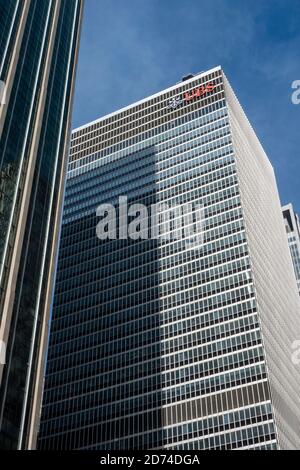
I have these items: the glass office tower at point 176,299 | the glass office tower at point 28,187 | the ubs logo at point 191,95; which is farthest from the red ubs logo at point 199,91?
the glass office tower at point 28,187

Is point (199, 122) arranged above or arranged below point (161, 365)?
above

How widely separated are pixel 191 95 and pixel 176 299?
6659 cm

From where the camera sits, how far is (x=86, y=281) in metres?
167

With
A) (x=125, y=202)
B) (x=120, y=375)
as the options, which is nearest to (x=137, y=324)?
(x=120, y=375)

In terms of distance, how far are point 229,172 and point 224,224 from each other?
16179mm

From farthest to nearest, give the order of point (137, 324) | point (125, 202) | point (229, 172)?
1. point (125, 202)
2. point (229, 172)
3. point (137, 324)

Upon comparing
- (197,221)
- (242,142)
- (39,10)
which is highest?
(242,142)

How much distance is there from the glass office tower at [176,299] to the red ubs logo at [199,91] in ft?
1.35

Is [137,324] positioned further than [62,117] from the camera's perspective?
Yes

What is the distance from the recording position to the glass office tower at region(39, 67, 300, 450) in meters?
127

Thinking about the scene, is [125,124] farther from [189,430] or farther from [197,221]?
[189,430]

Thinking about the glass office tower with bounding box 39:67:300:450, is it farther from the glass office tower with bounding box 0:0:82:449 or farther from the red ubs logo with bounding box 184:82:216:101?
the glass office tower with bounding box 0:0:82:449

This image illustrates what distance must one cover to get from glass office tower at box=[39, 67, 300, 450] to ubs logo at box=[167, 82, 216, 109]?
414 mm

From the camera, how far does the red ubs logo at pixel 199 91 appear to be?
179750 millimetres
